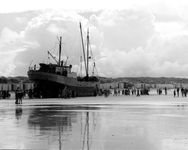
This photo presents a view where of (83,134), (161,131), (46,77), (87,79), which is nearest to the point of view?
(83,134)

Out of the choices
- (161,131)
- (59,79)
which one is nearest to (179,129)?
(161,131)

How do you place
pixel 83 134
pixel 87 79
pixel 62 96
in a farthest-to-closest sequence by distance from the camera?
pixel 87 79
pixel 62 96
pixel 83 134

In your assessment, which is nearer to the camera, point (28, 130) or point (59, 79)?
point (28, 130)

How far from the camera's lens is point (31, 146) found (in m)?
9.86

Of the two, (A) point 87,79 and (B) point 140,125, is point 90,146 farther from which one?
(A) point 87,79

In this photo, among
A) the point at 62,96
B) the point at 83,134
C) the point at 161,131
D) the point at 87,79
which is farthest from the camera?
the point at 87,79

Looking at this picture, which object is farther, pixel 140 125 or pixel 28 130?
pixel 140 125

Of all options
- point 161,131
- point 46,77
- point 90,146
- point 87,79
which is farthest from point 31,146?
point 87,79

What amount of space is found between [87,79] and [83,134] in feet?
213

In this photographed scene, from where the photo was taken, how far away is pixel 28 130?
43.9 feet

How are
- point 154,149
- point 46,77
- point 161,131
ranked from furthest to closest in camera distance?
point 46,77 < point 161,131 < point 154,149

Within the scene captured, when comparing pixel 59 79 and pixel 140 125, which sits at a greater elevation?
pixel 59 79

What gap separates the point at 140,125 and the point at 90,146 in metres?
5.62

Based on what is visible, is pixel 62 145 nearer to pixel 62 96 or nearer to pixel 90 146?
pixel 90 146
